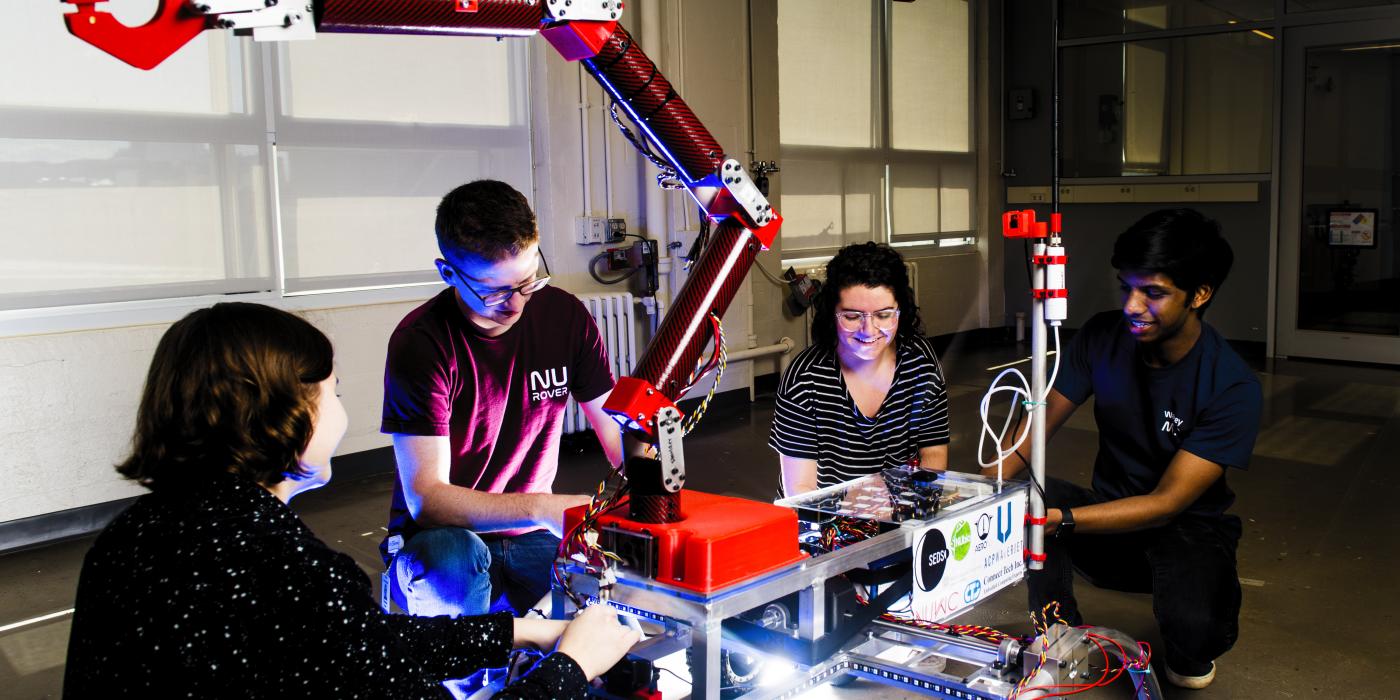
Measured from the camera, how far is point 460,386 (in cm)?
220

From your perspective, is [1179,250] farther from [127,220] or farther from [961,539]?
[127,220]

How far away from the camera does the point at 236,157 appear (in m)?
4.18

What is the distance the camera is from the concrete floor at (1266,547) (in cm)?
265

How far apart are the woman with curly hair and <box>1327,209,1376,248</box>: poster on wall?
5643 mm

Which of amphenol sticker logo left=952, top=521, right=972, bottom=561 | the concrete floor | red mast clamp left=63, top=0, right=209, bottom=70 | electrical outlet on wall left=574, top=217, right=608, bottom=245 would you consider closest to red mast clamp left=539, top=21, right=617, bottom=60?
red mast clamp left=63, top=0, right=209, bottom=70

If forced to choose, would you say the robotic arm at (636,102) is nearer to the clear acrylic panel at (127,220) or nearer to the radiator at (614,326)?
the clear acrylic panel at (127,220)

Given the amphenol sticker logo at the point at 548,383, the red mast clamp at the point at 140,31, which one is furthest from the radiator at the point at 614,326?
the red mast clamp at the point at 140,31

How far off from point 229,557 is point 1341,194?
7337 millimetres

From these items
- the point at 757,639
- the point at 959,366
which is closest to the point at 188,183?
the point at 757,639

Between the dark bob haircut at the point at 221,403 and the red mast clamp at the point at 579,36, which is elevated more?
the red mast clamp at the point at 579,36

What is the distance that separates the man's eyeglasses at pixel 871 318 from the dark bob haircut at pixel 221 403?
1315mm

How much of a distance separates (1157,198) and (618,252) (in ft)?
14.1

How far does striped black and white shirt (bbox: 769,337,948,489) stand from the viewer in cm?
241

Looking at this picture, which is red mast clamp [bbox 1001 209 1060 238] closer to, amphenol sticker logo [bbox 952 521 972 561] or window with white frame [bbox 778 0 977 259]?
amphenol sticker logo [bbox 952 521 972 561]
